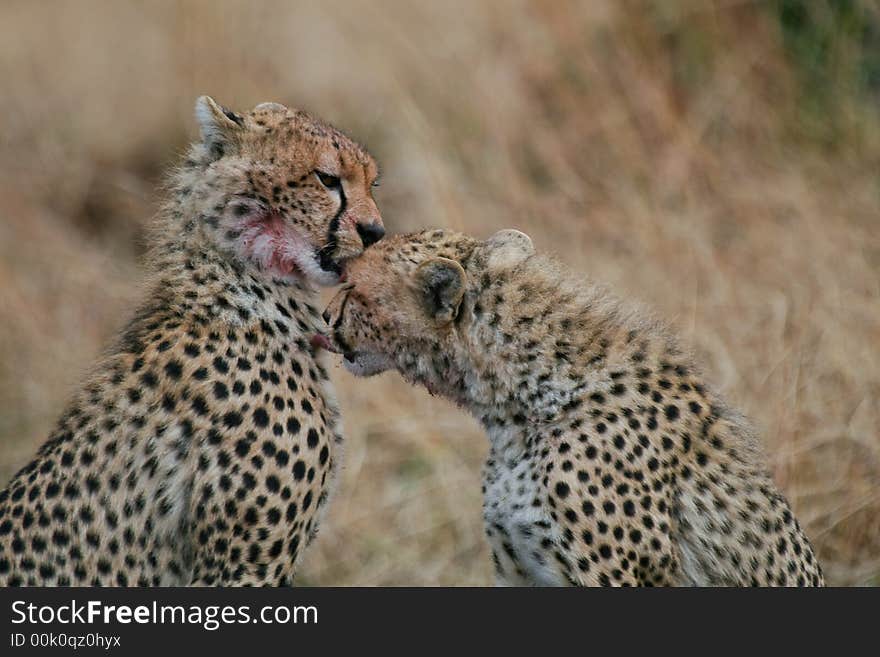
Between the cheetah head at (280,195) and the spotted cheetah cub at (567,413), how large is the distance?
4.4 inches

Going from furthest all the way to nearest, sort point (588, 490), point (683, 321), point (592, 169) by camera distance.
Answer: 1. point (592, 169)
2. point (683, 321)
3. point (588, 490)

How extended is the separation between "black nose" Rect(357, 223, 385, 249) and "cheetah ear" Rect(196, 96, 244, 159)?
0.43 m

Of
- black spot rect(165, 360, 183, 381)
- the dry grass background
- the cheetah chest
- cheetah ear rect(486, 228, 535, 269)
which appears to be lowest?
the cheetah chest

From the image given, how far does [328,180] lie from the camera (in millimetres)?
4188

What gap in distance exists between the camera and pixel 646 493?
3.98m

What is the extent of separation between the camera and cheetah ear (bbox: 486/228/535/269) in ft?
13.7

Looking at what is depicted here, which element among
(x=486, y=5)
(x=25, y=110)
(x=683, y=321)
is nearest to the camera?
(x=683, y=321)

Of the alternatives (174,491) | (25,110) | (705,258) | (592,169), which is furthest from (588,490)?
(25,110)

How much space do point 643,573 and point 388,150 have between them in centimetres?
500

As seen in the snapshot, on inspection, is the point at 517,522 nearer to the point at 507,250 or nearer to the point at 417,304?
the point at 417,304

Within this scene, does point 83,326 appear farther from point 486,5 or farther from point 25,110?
point 486,5

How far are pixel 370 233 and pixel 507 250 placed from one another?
1.25 feet

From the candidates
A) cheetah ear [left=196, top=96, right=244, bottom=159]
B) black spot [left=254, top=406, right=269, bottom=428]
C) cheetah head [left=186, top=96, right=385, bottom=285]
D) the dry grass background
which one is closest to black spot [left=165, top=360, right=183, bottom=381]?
black spot [left=254, top=406, right=269, bottom=428]

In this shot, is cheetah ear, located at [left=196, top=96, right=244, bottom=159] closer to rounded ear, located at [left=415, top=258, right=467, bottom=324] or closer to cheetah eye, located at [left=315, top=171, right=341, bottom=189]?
cheetah eye, located at [left=315, top=171, right=341, bottom=189]
